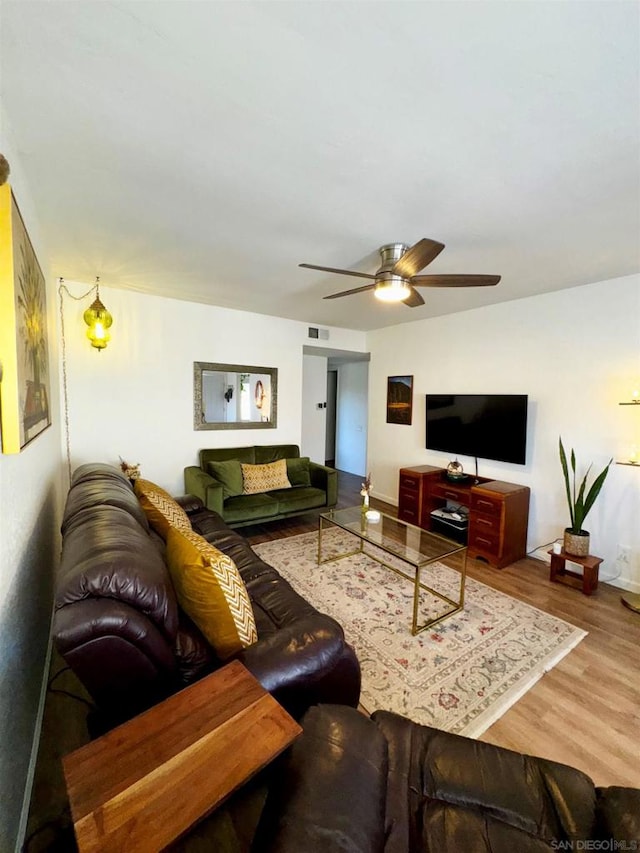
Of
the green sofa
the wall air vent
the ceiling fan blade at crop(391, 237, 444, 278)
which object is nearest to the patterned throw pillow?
the green sofa

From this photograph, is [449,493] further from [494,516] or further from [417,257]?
[417,257]

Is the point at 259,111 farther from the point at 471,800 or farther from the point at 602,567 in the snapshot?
the point at 602,567

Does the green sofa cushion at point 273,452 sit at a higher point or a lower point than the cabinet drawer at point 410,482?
higher

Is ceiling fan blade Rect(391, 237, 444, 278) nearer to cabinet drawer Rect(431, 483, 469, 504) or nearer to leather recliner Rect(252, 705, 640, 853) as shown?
leather recliner Rect(252, 705, 640, 853)

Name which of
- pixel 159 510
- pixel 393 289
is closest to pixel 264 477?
pixel 159 510

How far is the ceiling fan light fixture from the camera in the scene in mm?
2353

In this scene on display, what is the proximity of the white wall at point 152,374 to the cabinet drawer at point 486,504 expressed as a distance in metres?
2.64

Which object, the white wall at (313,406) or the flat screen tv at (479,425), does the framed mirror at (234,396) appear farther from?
the flat screen tv at (479,425)

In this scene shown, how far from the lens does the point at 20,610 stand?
136 centimetres

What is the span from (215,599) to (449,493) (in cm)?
316

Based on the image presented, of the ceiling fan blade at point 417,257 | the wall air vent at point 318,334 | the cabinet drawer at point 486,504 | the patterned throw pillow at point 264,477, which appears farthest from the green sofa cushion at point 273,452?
the ceiling fan blade at point 417,257

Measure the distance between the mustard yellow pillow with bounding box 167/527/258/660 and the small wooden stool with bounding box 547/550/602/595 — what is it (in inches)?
111

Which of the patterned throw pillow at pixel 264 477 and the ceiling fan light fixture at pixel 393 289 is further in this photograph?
the patterned throw pillow at pixel 264 477

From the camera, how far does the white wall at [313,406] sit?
6.01 metres
